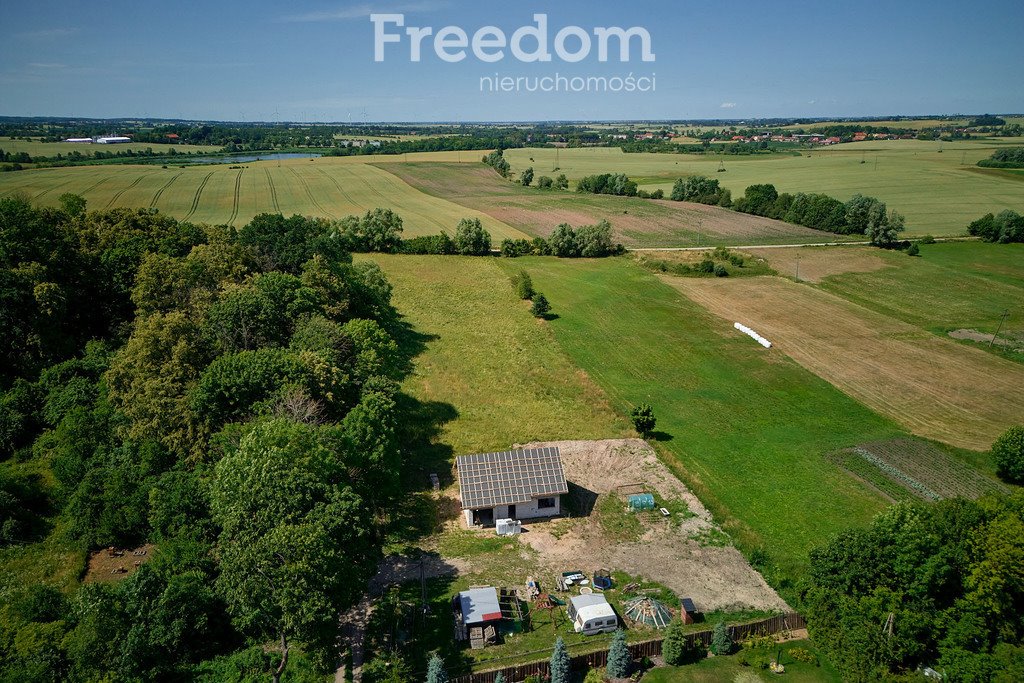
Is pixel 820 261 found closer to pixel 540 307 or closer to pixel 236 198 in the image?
pixel 540 307

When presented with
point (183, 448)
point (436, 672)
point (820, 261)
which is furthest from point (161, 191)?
point (436, 672)

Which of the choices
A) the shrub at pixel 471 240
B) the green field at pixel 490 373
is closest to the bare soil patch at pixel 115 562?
the green field at pixel 490 373

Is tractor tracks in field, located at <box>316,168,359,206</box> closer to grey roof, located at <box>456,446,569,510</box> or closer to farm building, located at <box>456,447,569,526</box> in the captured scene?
grey roof, located at <box>456,446,569,510</box>

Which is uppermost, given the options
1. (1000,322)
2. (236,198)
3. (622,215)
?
(236,198)

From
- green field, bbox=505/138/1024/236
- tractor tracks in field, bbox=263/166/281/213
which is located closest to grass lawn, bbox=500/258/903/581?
tractor tracks in field, bbox=263/166/281/213

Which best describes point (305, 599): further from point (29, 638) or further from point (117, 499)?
point (117, 499)
